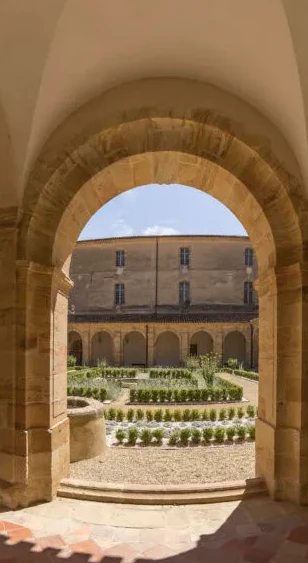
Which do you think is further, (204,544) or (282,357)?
(282,357)

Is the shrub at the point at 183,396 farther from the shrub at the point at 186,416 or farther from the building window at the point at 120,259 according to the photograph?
the building window at the point at 120,259

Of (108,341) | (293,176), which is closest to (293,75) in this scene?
(293,176)

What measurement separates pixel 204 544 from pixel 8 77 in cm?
454

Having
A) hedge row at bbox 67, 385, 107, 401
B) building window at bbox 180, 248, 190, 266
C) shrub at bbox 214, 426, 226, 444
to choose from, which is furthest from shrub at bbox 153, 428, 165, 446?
building window at bbox 180, 248, 190, 266

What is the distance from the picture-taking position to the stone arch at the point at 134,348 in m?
30.1

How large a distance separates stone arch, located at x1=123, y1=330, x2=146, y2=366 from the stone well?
22.2 m

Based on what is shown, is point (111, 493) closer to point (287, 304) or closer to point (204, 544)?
Answer: point (204, 544)

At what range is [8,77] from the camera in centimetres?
384

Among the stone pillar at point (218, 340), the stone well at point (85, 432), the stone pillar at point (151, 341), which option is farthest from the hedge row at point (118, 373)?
the stone well at point (85, 432)

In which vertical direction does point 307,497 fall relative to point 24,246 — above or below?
below

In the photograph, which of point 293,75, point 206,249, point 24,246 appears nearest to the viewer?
point 293,75

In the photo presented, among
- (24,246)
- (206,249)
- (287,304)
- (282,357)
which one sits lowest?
(282,357)

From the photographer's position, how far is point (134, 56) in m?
3.94

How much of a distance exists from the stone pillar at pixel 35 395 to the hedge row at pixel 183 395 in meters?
10.3
